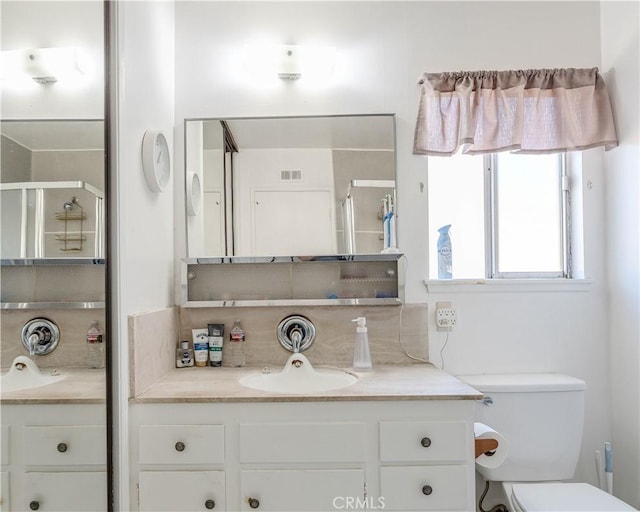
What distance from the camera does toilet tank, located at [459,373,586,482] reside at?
162 centimetres

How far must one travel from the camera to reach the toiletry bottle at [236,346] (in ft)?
5.87

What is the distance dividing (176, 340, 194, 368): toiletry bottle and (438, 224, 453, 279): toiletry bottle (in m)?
1.12

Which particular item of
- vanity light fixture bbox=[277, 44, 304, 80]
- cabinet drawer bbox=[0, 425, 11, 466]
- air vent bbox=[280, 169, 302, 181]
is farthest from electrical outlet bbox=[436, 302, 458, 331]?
cabinet drawer bbox=[0, 425, 11, 466]

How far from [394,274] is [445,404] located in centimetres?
62

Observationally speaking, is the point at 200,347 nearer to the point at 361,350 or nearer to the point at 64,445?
the point at 361,350

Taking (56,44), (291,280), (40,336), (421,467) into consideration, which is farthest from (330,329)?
(56,44)

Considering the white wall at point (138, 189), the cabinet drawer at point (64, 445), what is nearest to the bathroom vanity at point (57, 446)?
the cabinet drawer at point (64, 445)

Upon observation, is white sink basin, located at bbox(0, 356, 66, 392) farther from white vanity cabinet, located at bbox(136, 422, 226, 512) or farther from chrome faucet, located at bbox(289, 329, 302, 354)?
chrome faucet, located at bbox(289, 329, 302, 354)

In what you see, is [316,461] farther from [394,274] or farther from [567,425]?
[567,425]

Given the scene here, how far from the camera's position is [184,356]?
1.77 m

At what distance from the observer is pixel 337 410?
53.5 inches

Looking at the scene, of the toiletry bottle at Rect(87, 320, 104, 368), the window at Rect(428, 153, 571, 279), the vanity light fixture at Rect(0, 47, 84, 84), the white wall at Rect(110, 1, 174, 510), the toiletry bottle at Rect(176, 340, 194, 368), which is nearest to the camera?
the vanity light fixture at Rect(0, 47, 84, 84)

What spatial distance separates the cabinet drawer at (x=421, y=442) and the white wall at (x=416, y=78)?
535 mm

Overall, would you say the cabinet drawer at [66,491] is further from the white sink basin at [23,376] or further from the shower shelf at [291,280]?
the shower shelf at [291,280]
